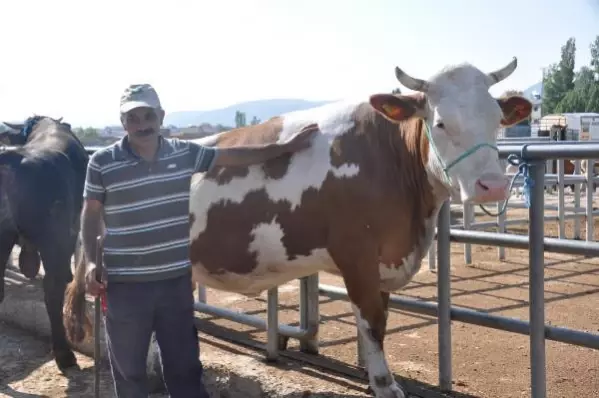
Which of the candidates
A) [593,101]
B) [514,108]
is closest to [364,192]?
[514,108]

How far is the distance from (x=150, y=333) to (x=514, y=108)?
228 cm

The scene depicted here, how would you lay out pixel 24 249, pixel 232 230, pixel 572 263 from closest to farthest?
pixel 232 230, pixel 24 249, pixel 572 263

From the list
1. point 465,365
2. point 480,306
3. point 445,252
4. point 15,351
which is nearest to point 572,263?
point 480,306

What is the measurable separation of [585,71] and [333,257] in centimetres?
6751

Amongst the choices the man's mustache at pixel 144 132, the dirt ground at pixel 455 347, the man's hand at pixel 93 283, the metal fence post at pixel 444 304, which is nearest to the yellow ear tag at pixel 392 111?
the metal fence post at pixel 444 304

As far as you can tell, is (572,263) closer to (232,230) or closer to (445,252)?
(445,252)

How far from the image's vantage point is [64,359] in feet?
18.2

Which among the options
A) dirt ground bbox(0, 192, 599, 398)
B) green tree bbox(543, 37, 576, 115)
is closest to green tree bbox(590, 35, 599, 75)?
green tree bbox(543, 37, 576, 115)

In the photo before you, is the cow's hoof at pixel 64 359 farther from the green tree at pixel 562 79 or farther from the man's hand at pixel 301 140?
the green tree at pixel 562 79

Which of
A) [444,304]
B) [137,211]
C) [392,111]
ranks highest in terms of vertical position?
[392,111]

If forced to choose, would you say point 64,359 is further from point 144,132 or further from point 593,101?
point 593,101

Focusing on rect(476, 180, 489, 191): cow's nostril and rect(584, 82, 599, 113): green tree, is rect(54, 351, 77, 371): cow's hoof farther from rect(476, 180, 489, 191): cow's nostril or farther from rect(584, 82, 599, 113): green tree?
Result: rect(584, 82, 599, 113): green tree

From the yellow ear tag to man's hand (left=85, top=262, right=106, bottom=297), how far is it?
1.68 m

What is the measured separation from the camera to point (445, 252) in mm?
4605
